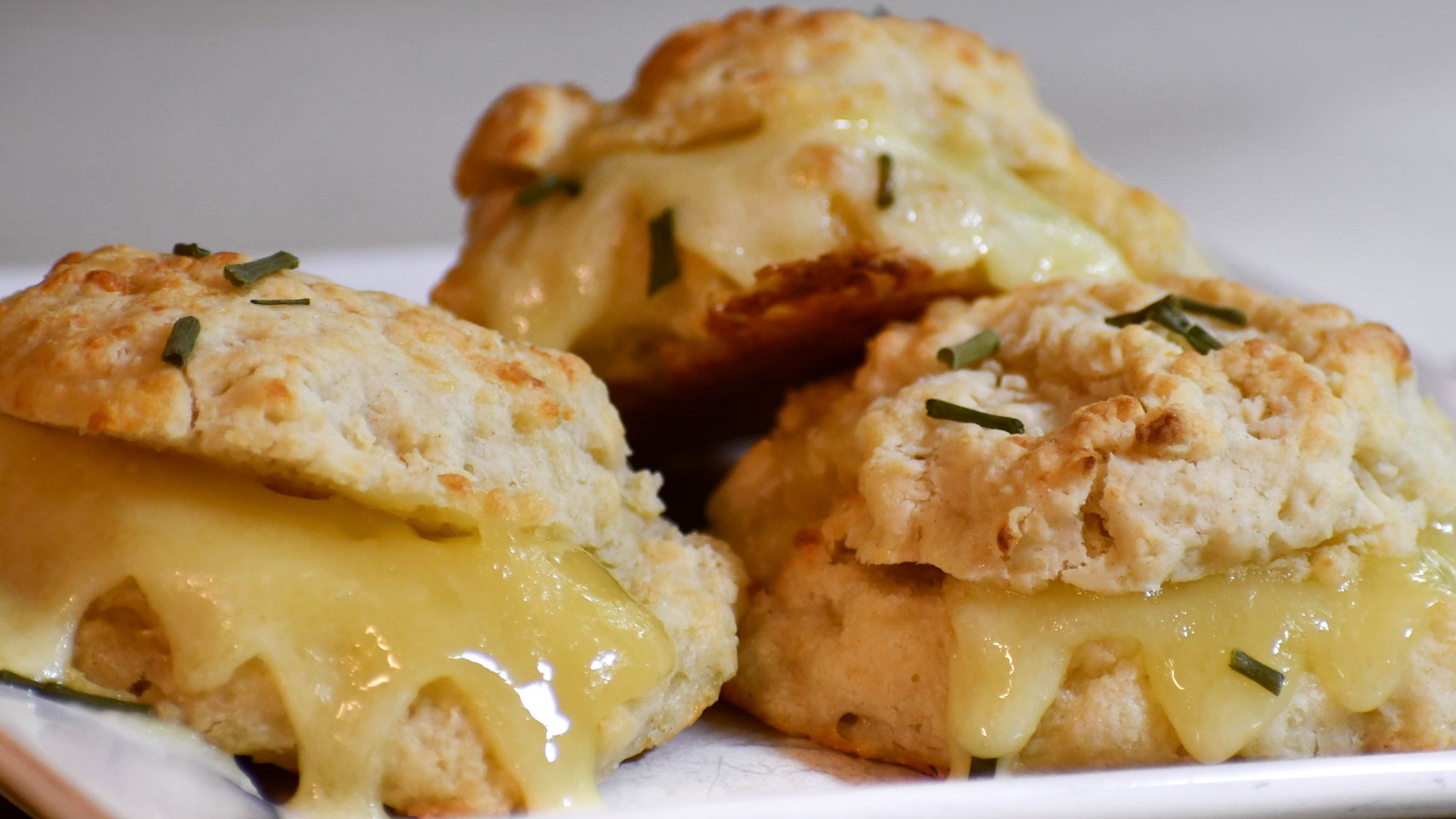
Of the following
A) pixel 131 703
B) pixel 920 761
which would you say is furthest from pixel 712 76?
pixel 131 703

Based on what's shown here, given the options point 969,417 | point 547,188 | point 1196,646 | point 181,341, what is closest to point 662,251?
point 547,188

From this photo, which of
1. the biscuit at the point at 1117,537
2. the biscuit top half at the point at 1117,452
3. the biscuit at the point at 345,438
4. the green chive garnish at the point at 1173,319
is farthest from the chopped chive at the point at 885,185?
the biscuit at the point at 345,438

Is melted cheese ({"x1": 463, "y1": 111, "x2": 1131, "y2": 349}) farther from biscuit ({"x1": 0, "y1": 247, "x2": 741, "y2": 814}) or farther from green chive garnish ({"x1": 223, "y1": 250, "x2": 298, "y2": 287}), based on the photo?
green chive garnish ({"x1": 223, "y1": 250, "x2": 298, "y2": 287})

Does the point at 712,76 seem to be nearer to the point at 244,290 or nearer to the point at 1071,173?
the point at 1071,173

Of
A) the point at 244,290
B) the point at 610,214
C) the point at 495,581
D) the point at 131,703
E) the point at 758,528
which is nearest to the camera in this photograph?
the point at 131,703

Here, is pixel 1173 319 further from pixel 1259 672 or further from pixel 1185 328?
pixel 1259 672

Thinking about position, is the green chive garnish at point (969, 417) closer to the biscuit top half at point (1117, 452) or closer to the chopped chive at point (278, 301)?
the biscuit top half at point (1117, 452)

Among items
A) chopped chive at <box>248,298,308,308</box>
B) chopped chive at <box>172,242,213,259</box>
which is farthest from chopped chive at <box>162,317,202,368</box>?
chopped chive at <box>172,242,213,259</box>
